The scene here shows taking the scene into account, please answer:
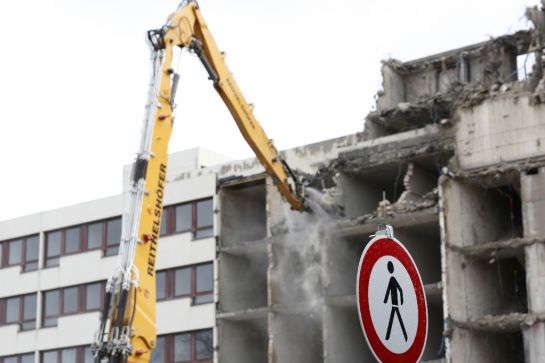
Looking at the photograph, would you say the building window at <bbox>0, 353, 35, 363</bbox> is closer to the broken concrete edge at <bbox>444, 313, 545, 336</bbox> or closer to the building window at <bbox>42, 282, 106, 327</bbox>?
the building window at <bbox>42, 282, 106, 327</bbox>

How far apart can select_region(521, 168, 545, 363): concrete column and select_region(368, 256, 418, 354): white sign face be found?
27.9 meters

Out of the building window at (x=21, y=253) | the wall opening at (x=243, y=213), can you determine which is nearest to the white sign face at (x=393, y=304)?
the wall opening at (x=243, y=213)

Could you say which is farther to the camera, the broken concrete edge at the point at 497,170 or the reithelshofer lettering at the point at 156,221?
the broken concrete edge at the point at 497,170

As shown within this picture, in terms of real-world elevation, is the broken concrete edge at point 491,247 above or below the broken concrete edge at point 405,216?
below

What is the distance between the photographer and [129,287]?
24766 mm

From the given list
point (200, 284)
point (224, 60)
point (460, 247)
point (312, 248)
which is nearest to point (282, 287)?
point (312, 248)

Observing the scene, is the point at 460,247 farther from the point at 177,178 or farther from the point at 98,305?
the point at 98,305

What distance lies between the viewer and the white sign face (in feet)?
28.0

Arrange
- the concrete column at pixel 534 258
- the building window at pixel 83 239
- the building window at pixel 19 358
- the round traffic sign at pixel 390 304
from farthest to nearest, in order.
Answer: the building window at pixel 19 358 → the building window at pixel 83 239 → the concrete column at pixel 534 258 → the round traffic sign at pixel 390 304

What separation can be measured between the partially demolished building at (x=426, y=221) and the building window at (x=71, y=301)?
24.7ft

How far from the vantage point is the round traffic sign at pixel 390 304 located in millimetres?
8547

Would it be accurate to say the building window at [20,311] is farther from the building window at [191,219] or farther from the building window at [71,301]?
the building window at [191,219]

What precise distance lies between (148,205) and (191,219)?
20300 millimetres

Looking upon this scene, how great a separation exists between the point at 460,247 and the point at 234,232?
11661 mm
